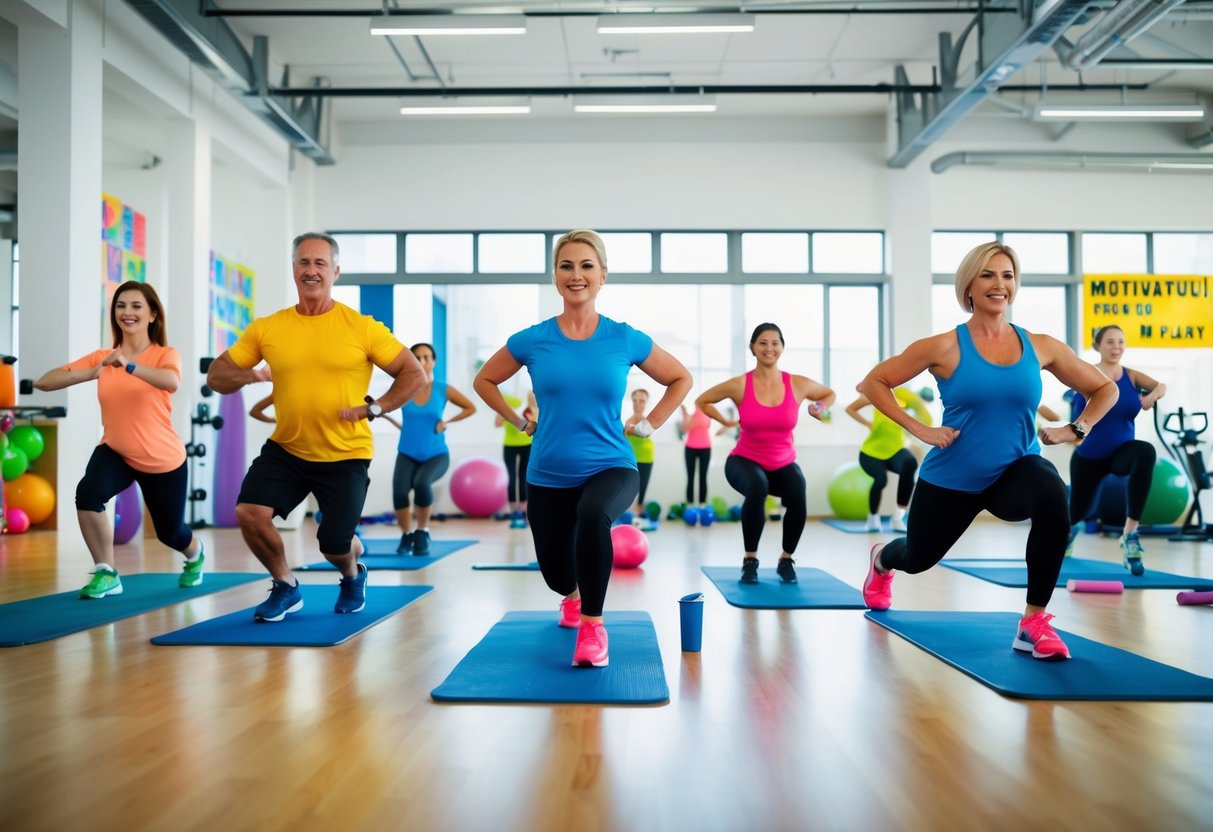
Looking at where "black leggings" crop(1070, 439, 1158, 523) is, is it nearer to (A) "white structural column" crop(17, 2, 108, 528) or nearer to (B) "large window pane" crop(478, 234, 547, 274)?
(A) "white structural column" crop(17, 2, 108, 528)

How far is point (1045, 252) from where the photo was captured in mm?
10891

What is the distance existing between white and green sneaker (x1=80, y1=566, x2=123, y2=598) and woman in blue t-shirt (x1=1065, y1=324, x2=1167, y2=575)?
5.05m

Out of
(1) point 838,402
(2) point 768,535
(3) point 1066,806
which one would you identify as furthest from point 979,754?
(1) point 838,402

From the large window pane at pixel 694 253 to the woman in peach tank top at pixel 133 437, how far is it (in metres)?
7.18

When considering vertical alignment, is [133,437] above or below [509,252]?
below

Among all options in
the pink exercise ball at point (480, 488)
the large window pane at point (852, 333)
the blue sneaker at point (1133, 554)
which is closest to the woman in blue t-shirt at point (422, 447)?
the pink exercise ball at point (480, 488)

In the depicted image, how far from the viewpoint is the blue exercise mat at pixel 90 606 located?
11.5 feet

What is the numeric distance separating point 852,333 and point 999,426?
804 cm

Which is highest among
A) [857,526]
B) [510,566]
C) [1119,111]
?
[1119,111]

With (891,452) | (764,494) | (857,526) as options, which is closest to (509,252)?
(857,526)

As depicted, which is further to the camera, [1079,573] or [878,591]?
[1079,573]

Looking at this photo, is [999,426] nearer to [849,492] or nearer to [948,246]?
[849,492]

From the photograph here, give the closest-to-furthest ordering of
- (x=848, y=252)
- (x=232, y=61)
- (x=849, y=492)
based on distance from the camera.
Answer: (x=232, y=61) < (x=849, y=492) < (x=848, y=252)

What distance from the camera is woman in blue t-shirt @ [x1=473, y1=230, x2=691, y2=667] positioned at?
2.94 metres
